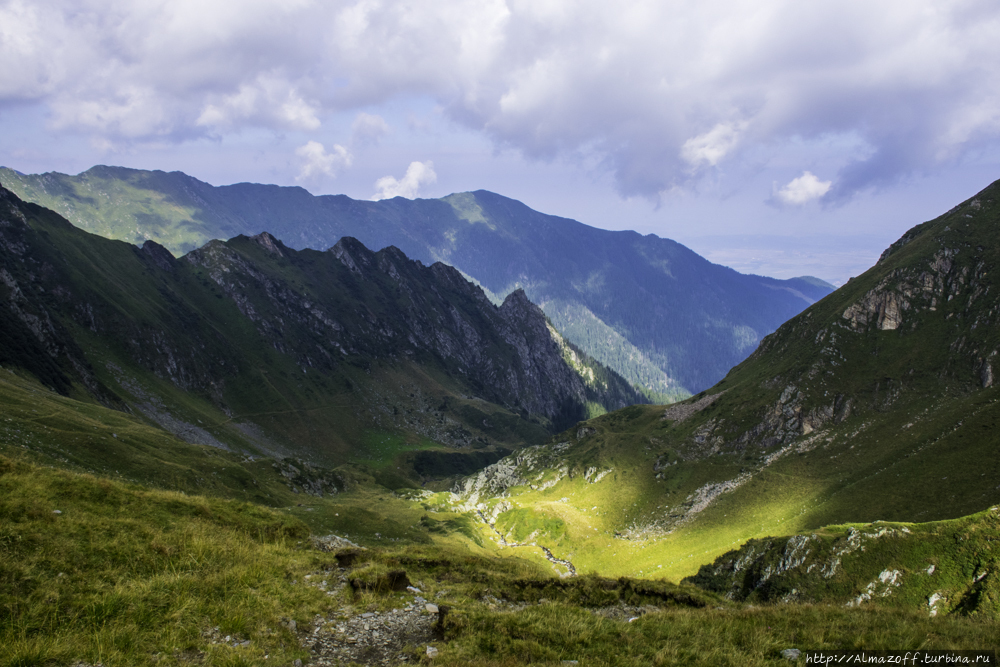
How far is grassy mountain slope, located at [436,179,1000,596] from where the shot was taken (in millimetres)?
64938

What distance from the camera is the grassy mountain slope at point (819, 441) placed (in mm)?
64938

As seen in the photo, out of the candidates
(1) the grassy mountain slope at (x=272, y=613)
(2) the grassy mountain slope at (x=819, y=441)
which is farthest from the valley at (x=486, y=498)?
(2) the grassy mountain slope at (x=819, y=441)

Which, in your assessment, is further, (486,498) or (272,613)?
(486,498)

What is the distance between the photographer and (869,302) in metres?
108

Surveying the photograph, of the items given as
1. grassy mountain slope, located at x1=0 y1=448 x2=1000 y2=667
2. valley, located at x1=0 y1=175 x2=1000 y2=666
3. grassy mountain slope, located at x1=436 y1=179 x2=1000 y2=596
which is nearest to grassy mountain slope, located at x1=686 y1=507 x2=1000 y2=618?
valley, located at x1=0 y1=175 x2=1000 y2=666

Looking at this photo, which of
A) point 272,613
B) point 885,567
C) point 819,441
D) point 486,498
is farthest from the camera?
point 486,498

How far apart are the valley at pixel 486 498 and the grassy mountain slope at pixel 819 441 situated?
0.57 meters

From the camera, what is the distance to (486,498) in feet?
420

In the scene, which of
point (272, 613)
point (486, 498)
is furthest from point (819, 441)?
point (272, 613)

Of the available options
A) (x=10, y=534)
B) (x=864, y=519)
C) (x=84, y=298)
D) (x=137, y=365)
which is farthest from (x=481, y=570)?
(x=84, y=298)

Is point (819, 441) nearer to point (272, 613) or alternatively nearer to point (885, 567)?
point (885, 567)

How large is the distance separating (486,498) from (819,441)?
250 ft

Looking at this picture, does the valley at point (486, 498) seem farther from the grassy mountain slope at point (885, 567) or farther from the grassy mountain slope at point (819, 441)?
the grassy mountain slope at point (819, 441)

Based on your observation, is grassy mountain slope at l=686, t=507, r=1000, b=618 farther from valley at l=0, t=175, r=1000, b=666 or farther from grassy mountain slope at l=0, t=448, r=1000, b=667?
grassy mountain slope at l=0, t=448, r=1000, b=667
